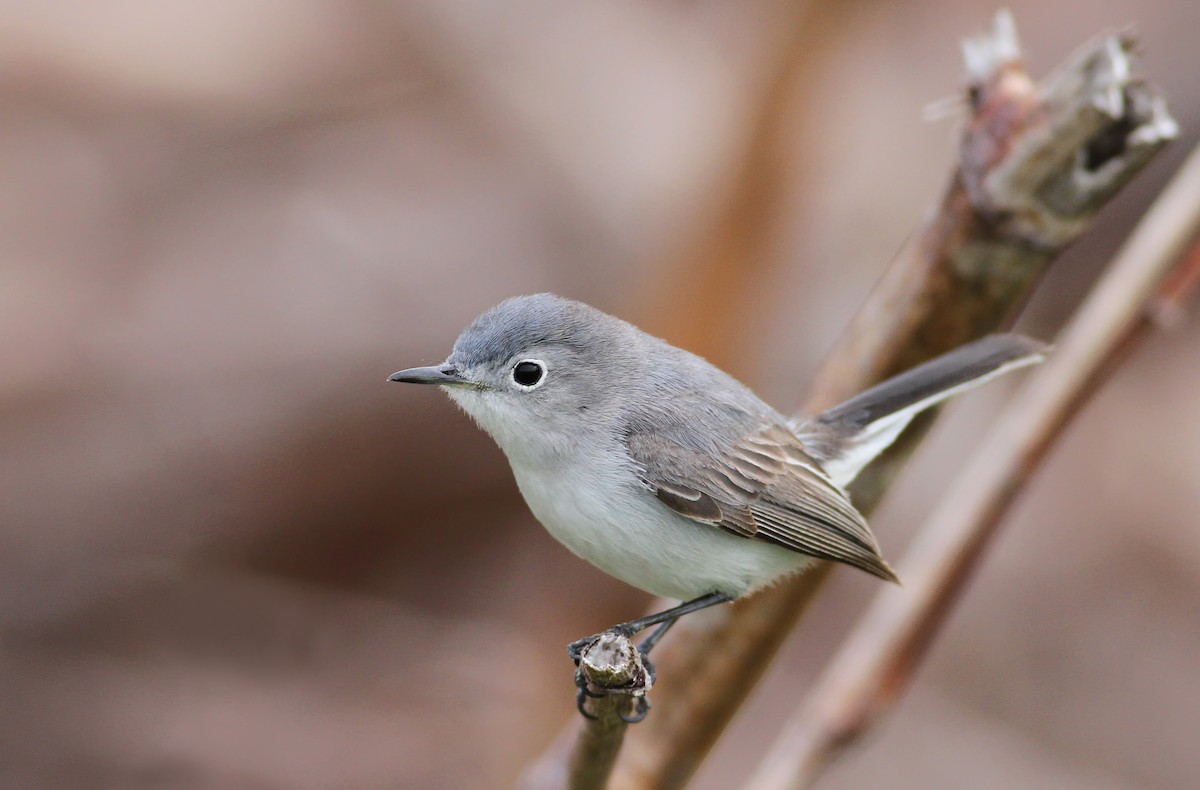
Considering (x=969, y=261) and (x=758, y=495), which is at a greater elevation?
(x=969, y=261)

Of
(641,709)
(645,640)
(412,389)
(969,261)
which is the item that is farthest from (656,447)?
(412,389)

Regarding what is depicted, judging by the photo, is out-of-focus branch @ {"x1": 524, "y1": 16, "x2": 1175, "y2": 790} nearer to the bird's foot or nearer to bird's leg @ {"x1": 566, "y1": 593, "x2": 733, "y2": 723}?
bird's leg @ {"x1": 566, "y1": 593, "x2": 733, "y2": 723}

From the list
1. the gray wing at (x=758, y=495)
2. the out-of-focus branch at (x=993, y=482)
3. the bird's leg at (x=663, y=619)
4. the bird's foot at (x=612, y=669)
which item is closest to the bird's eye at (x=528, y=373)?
the gray wing at (x=758, y=495)

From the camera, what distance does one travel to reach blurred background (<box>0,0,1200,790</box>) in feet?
15.4

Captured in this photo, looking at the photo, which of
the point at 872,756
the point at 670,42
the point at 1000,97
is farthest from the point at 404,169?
the point at 1000,97

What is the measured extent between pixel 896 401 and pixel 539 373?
853 millimetres

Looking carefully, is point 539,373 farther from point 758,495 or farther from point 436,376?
point 758,495

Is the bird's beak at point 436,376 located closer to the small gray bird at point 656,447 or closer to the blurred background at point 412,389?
the small gray bird at point 656,447

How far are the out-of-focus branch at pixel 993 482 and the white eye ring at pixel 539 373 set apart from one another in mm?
942

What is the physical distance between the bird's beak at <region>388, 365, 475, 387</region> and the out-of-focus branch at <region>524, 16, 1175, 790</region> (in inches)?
35.0

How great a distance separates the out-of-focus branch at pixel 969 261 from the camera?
2.25 m

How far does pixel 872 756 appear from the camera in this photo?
16.6 ft

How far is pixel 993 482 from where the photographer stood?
95.7 inches

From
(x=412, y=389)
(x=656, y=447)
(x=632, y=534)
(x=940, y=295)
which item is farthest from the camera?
(x=412, y=389)
